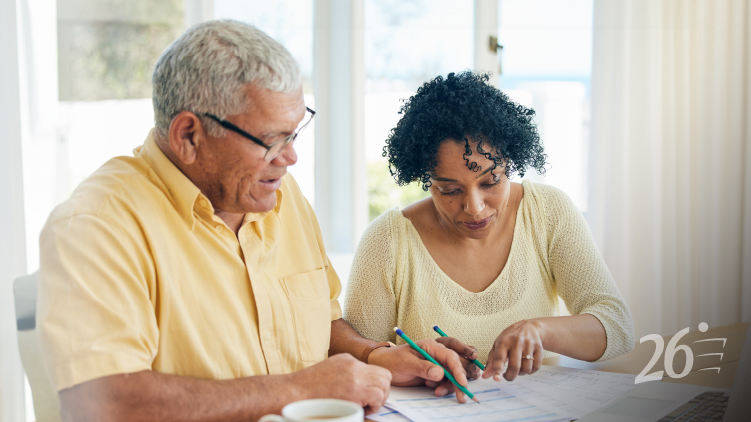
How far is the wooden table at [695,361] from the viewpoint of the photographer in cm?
107

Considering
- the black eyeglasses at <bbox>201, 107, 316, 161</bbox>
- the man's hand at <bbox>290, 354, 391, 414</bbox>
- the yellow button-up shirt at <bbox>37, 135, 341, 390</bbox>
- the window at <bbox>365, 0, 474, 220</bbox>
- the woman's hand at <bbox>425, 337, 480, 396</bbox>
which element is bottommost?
the woman's hand at <bbox>425, 337, 480, 396</bbox>

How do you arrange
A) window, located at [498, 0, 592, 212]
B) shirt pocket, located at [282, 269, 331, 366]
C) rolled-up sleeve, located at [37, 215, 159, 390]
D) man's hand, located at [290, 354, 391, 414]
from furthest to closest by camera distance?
window, located at [498, 0, 592, 212], shirt pocket, located at [282, 269, 331, 366], man's hand, located at [290, 354, 391, 414], rolled-up sleeve, located at [37, 215, 159, 390]

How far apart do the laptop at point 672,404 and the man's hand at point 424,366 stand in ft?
0.77

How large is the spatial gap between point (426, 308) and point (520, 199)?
0.41 metres

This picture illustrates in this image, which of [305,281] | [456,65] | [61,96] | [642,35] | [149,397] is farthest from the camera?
[456,65]

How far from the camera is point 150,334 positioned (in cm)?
91

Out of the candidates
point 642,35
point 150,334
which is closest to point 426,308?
point 150,334

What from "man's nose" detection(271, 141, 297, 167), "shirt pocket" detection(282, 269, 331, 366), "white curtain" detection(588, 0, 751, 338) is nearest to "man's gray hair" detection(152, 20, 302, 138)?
"man's nose" detection(271, 141, 297, 167)

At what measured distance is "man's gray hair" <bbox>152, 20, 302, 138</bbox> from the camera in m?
0.96

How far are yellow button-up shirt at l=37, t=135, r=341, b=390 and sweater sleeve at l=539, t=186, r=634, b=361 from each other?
67 centimetres

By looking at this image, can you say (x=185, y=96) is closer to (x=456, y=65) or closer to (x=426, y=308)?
(x=426, y=308)

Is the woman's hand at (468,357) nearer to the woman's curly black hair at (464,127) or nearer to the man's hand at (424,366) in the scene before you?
the man's hand at (424,366)

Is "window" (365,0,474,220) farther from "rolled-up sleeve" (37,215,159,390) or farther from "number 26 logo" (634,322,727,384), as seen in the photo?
"rolled-up sleeve" (37,215,159,390)

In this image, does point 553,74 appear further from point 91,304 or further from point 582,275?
point 91,304
